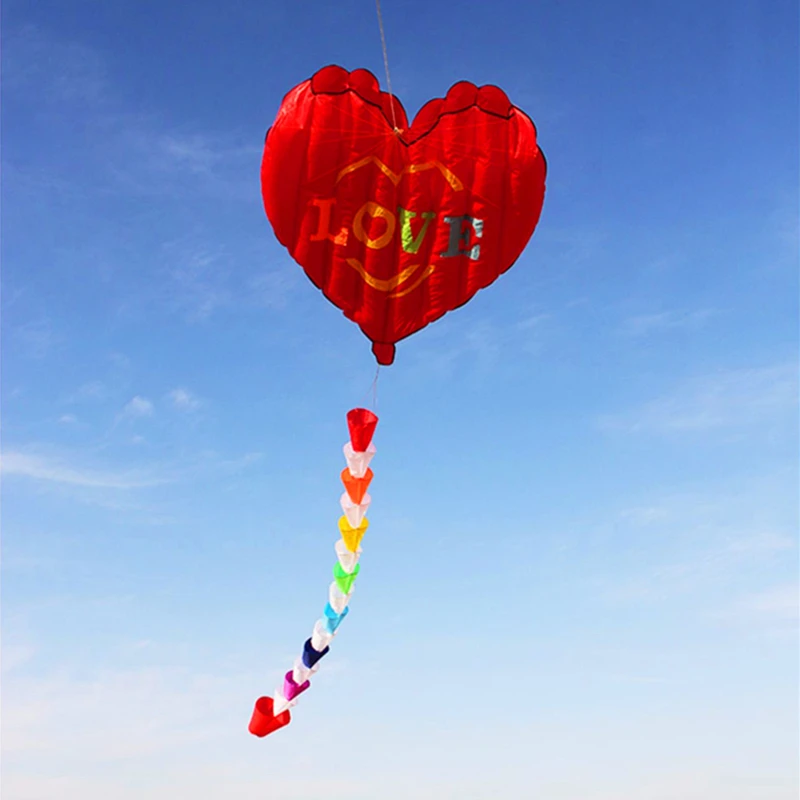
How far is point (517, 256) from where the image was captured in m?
18.9

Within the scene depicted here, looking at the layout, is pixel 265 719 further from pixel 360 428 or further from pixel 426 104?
pixel 426 104

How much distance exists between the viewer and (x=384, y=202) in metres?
18.1

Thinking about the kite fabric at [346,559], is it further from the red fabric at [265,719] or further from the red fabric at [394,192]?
the red fabric at [394,192]

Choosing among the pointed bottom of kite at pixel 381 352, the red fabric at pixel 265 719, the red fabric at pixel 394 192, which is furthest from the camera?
the red fabric at pixel 265 719

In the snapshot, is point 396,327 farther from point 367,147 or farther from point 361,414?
point 367,147

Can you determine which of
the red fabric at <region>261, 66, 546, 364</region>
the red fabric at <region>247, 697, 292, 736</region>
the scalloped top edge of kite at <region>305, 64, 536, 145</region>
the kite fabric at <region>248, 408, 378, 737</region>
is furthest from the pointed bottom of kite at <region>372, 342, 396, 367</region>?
the red fabric at <region>247, 697, 292, 736</region>

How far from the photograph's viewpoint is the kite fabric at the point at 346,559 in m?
18.2

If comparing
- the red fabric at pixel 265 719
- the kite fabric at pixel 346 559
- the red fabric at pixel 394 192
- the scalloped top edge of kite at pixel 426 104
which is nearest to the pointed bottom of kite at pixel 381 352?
the red fabric at pixel 394 192

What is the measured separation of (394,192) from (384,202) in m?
0.22

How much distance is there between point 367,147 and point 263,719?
9.55 metres

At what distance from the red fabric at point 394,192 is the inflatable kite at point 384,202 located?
16 millimetres

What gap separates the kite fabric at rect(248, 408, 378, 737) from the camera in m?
18.2

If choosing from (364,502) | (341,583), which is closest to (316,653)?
(341,583)

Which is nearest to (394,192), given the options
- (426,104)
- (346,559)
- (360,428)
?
(426,104)
